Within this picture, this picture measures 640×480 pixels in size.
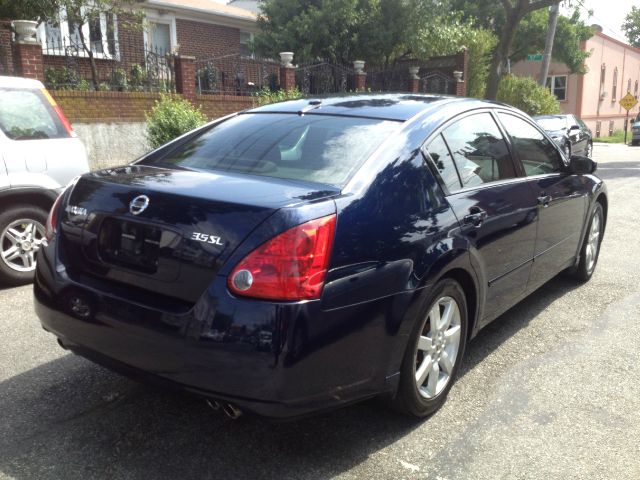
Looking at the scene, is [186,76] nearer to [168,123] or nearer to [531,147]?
[168,123]

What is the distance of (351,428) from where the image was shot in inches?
123

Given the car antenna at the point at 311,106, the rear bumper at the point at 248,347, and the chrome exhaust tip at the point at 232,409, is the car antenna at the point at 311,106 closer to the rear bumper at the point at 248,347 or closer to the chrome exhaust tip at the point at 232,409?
the rear bumper at the point at 248,347

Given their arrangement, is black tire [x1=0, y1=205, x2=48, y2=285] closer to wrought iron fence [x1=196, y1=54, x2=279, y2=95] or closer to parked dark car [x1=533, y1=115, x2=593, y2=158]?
wrought iron fence [x1=196, y1=54, x2=279, y2=95]

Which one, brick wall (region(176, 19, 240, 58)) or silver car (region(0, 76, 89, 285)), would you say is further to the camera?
A: brick wall (region(176, 19, 240, 58))

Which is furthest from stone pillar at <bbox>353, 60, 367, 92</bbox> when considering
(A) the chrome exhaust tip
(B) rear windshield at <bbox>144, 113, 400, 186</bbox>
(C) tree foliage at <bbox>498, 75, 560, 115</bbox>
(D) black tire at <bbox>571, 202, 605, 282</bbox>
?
(A) the chrome exhaust tip

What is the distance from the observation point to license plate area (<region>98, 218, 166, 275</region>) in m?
2.66

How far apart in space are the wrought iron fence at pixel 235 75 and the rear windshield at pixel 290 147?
10.3 meters

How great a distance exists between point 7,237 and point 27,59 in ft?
19.7

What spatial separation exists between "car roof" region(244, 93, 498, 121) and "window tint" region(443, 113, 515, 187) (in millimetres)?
144

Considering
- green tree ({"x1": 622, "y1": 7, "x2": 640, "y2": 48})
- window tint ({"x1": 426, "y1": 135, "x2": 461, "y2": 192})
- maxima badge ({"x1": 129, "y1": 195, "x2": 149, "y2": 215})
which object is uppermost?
green tree ({"x1": 622, "y1": 7, "x2": 640, "y2": 48})

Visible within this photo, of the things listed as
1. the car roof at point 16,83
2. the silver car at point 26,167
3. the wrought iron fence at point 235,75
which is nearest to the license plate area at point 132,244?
the silver car at point 26,167

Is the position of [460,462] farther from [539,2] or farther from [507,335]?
[539,2]

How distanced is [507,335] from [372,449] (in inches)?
73.8

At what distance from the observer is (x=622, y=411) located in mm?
3369
